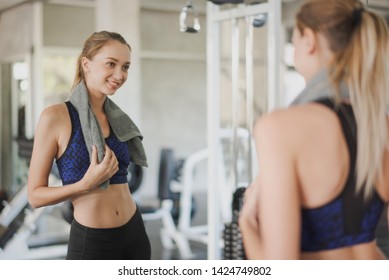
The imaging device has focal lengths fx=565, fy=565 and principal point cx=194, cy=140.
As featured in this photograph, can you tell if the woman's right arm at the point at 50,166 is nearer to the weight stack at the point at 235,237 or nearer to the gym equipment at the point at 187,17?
the weight stack at the point at 235,237

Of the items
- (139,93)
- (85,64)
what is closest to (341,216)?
(85,64)

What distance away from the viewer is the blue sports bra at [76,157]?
3.95 ft

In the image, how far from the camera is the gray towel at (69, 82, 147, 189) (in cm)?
121

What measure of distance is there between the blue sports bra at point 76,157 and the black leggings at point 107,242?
109mm

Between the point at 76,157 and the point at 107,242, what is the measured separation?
0.21 meters

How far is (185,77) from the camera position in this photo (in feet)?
16.3

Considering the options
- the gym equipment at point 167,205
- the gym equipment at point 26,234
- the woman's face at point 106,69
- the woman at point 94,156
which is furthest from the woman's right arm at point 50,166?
the gym equipment at point 167,205

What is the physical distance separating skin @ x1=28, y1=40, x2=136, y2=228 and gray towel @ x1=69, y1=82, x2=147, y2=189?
1cm

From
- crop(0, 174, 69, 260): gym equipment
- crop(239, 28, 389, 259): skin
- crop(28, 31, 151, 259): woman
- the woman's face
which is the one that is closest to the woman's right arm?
crop(28, 31, 151, 259): woman

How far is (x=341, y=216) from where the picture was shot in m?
0.86

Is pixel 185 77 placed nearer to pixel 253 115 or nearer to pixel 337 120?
pixel 253 115

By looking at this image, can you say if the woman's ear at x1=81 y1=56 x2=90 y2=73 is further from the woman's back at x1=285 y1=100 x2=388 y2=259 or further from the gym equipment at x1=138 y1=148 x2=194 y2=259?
the gym equipment at x1=138 y1=148 x2=194 y2=259
